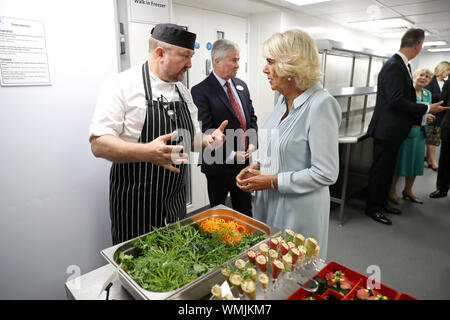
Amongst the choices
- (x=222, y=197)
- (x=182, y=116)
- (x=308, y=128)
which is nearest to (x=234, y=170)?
(x=222, y=197)

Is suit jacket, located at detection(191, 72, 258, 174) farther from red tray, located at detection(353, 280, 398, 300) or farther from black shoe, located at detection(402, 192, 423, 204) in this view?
black shoe, located at detection(402, 192, 423, 204)

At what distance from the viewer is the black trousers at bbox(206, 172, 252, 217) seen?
236 cm

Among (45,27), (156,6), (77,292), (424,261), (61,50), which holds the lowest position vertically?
(424,261)

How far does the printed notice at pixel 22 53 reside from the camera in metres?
1.41

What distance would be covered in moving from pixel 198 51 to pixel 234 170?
150cm

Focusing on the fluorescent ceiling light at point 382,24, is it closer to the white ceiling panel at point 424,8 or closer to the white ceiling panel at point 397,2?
the white ceiling panel at point 424,8

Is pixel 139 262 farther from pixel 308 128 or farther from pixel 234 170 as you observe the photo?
pixel 234 170


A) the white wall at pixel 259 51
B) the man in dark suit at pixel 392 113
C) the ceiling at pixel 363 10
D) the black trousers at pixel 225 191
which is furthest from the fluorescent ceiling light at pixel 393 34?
the black trousers at pixel 225 191

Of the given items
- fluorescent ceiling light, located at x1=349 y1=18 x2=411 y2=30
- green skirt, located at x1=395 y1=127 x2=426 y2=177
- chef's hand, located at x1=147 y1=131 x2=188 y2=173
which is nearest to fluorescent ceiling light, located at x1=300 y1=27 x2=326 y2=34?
fluorescent ceiling light, located at x1=349 y1=18 x2=411 y2=30

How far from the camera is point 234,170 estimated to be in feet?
7.76

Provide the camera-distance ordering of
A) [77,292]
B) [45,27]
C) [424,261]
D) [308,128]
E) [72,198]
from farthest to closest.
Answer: [424,261], [72,198], [45,27], [308,128], [77,292]

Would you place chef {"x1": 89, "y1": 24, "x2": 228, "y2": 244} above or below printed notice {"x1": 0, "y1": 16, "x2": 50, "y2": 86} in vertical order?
below

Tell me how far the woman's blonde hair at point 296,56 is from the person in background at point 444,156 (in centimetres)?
319

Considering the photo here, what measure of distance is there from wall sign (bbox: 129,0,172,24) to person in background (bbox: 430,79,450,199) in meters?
3.47
